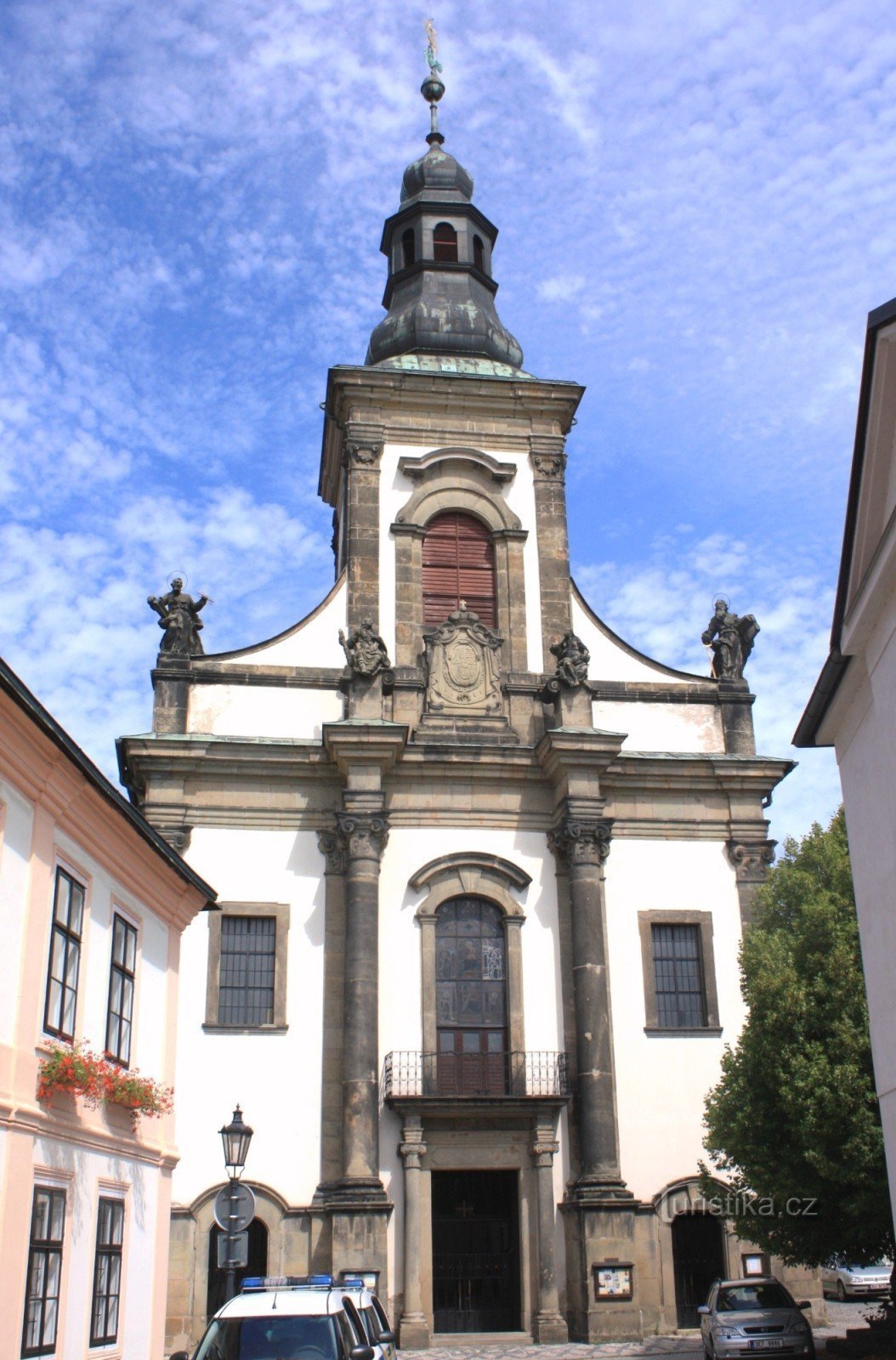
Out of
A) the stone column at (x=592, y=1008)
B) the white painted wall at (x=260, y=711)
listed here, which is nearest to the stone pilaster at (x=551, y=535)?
the stone column at (x=592, y=1008)

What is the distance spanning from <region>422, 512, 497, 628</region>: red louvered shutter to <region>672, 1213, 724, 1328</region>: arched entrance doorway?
1177 cm

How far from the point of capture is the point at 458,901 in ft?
83.9

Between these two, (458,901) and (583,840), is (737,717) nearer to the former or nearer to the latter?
(583,840)

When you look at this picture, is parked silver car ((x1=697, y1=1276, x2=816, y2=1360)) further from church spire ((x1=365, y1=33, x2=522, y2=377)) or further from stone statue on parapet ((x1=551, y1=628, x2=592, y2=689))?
church spire ((x1=365, y1=33, x2=522, y2=377))

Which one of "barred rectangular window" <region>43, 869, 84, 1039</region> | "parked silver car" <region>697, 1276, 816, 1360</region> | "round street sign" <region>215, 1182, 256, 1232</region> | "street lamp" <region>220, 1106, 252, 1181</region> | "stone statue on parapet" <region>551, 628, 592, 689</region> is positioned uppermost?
"stone statue on parapet" <region>551, 628, 592, 689</region>

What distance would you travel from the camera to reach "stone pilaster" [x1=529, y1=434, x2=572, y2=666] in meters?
28.0

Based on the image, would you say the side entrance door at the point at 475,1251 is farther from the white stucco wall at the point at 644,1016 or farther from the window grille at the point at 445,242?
the window grille at the point at 445,242

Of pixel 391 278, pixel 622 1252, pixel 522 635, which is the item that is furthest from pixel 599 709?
pixel 391 278

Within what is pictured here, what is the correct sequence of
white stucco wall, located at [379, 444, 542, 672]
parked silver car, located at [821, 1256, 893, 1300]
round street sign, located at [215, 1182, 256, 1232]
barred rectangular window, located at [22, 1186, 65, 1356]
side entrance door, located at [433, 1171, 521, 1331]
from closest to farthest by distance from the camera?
barred rectangular window, located at [22, 1186, 65, 1356] → round street sign, located at [215, 1182, 256, 1232] → side entrance door, located at [433, 1171, 521, 1331] → white stucco wall, located at [379, 444, 542, 672] → parked silver car, located at [821, 1256, 893, 1300]

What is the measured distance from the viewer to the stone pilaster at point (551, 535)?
91.8 feet

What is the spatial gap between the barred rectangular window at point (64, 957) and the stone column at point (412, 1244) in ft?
35.8

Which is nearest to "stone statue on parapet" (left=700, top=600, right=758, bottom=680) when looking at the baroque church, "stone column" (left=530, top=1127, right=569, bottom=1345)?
the baroque church

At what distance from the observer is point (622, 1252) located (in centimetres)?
2250

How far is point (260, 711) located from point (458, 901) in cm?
518
